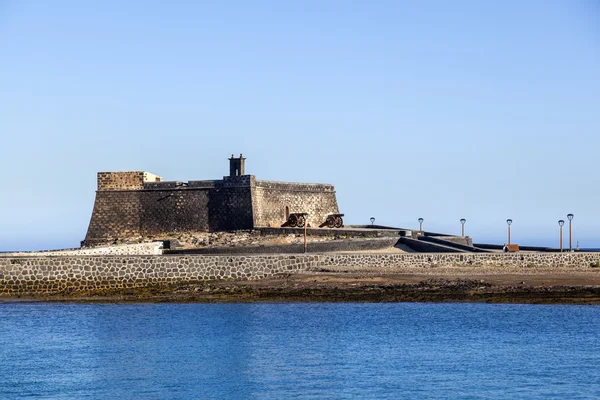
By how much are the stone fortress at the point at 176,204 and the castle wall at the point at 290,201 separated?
0.18ft

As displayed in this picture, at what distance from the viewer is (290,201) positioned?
54125 mm

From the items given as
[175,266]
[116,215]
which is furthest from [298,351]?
[116,215]

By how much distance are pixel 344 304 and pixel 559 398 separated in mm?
14556

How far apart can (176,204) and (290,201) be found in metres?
6.62

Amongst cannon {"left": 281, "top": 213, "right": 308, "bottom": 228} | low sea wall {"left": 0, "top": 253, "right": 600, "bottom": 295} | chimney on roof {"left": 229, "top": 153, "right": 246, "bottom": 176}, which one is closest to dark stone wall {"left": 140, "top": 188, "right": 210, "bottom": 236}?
chimney on roof {"left": 229, "top": 153, "right": 246, "bottom": 176}

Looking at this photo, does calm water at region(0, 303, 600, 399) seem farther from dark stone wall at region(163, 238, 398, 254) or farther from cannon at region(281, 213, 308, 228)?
cannon at region(281, 213, 308, 228)

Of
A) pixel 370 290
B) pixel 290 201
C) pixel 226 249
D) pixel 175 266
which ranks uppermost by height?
pixel 290 201

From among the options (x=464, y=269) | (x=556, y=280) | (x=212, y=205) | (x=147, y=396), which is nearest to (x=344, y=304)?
(x=464, y=269)

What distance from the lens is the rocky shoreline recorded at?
32.5 meters

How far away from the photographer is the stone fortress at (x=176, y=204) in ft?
Result: 166

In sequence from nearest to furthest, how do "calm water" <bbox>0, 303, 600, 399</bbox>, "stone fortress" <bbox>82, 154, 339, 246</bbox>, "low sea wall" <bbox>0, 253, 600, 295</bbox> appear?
"calm water" <bbox>0, 303, 600, 399</bbox> → "low sea wall" <bbox>0, 253, 600, 295</bbox> → "stone fortress" <bbox>82, 154, 339, 246</bbox>

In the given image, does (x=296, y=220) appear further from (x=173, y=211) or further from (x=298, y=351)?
(x=298, y=351)

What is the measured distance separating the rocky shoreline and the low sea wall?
0.35 meters

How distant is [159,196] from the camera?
52.0 metres
